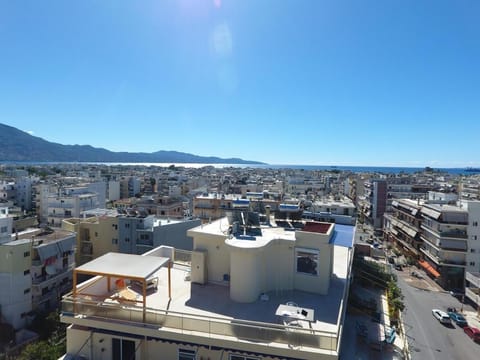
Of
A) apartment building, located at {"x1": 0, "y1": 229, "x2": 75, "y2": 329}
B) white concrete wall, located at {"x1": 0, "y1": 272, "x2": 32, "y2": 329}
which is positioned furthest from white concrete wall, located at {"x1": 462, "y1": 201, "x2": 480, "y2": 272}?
white concrete wall, located at {"x1": 0, "y1": 272, "x2": 32, "y2": 329}

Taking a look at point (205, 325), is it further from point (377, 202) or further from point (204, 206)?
point (377, 202)

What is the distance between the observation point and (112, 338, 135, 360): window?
9.14m

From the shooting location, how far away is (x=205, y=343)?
8.23 m

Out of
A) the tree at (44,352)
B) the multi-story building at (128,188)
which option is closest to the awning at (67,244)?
the tree at (44,352)

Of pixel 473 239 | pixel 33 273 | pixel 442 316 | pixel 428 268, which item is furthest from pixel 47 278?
pixel 473 239

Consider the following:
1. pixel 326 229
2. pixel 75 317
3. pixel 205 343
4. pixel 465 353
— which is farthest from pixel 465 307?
pixel 75 317

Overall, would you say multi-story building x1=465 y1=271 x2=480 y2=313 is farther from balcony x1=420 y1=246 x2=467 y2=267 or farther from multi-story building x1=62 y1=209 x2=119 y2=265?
multi-story building x1=62 y1=209 x2=119 y2=265

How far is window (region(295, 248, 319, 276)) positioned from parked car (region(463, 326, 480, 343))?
2886 cm

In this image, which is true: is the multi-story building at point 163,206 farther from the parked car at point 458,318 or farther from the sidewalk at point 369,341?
the sidewalk at point 369,341

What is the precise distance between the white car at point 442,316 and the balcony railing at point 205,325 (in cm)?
3207

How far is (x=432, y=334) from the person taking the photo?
29.1m

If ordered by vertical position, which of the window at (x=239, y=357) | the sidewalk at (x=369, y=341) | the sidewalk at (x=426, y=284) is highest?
the window at (x=239, y=357)

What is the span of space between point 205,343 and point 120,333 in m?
2.79

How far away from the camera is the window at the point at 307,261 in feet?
36.7
